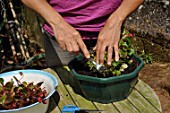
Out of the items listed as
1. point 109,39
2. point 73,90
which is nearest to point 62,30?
point 109,39

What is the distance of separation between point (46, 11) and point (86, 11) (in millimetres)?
296

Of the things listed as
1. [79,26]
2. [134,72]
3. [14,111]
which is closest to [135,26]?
[79,26]

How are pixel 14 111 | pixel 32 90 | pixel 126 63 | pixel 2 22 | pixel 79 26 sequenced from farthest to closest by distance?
pixel 2 22 → pixel 79 26 → pixel 126 63 → pixel 32 90 → pixel 14 111

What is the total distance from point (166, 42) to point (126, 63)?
2.10 metres

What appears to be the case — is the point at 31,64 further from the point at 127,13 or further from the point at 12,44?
the point at 127,13

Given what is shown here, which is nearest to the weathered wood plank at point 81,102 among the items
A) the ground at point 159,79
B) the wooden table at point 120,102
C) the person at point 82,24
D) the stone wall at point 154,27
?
the wooden table at point 120,102

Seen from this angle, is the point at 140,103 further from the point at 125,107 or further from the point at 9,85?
the point at 9,85

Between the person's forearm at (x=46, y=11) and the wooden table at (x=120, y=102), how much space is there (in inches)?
15.8

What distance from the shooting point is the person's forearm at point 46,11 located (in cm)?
157

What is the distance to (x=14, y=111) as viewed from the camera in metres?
1.45

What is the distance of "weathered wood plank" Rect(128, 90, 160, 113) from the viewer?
1.60 meters

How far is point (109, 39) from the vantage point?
1496mm

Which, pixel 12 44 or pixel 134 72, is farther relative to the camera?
pixel 12 44

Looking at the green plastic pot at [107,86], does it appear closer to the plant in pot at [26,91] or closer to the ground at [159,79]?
the plant in pot at [26,91]
